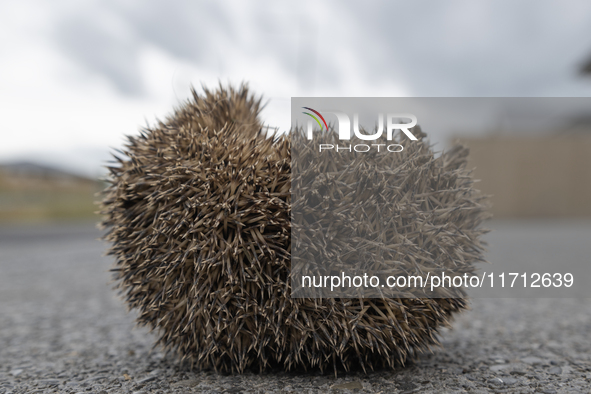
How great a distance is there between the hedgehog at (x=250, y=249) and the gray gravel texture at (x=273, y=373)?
0.13m

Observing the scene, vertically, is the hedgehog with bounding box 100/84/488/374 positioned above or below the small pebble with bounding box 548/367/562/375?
above

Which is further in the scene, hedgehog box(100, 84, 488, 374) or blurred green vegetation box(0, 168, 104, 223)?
blurred green vegetation box(0, 168, 104, 223)

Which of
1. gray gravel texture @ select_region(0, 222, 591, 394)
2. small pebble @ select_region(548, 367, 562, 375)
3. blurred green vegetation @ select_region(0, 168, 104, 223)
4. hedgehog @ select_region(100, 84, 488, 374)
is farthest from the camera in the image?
blurred green vegetation @ select_region(0, 168, 104, 223)

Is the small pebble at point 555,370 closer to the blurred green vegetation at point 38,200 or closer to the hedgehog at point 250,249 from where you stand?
the hedgehog at point 250,249

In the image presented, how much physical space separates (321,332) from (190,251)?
0.74 metres

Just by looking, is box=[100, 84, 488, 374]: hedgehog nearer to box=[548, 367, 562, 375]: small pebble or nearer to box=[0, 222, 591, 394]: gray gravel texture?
box=[0, 222, 591, 394]: gray gravel texture

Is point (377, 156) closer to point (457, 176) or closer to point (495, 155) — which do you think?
point (457, 176)

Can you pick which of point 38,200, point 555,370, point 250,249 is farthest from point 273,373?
point 38,200

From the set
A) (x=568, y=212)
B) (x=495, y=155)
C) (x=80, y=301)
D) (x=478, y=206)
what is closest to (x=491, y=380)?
(x=478, y=206)

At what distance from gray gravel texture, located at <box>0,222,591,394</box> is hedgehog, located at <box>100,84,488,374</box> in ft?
0.43

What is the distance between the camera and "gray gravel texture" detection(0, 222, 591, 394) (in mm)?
2449

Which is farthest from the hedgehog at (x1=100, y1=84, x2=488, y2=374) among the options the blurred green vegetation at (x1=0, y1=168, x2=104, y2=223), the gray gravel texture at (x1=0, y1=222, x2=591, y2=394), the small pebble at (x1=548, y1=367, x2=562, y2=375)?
the blurred green vegetation at (x1=0, y1=168, x2=104, y2=223)

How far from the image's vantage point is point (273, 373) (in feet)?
8.39

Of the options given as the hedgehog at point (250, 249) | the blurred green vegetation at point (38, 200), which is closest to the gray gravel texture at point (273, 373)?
the hedgehog at point (250, 249)
